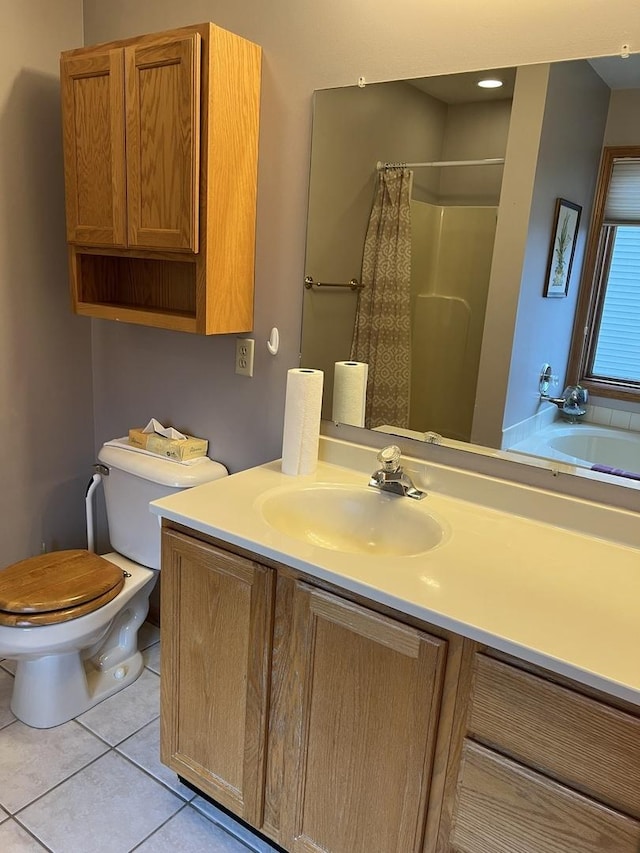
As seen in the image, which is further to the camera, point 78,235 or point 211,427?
point 211,427

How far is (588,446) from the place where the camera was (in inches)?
58.9

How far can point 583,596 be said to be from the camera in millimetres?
1208

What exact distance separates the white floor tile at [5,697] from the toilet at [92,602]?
30 millimetres

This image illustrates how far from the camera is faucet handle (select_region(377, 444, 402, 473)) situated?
5.38 feet

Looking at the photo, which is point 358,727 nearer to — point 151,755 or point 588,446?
point 588,446

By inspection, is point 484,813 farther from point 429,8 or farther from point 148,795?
point 429,8

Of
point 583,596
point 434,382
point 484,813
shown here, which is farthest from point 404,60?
point 484,813

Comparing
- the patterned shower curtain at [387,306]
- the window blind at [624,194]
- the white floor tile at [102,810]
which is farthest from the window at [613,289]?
the white floor tile at [102,810]

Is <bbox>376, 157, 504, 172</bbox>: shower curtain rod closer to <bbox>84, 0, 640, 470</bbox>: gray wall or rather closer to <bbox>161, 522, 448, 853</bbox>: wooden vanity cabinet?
<bbox>84, 0, 640, 470</bbox>: gray wall

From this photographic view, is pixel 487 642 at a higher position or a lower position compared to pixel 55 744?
higher

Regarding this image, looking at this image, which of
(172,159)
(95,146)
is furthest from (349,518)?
(95,146)

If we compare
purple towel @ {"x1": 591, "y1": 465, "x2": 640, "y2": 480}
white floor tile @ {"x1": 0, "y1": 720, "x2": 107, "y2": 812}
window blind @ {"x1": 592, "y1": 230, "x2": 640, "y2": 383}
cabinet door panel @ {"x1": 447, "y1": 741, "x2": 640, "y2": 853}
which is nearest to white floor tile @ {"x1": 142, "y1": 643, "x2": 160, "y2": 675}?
white floor tile @ {"x1": 0, "y1": 720, "x2": 107, "y2": 812}

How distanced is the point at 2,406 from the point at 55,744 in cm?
→ 108

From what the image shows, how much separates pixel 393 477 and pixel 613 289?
663 mm
